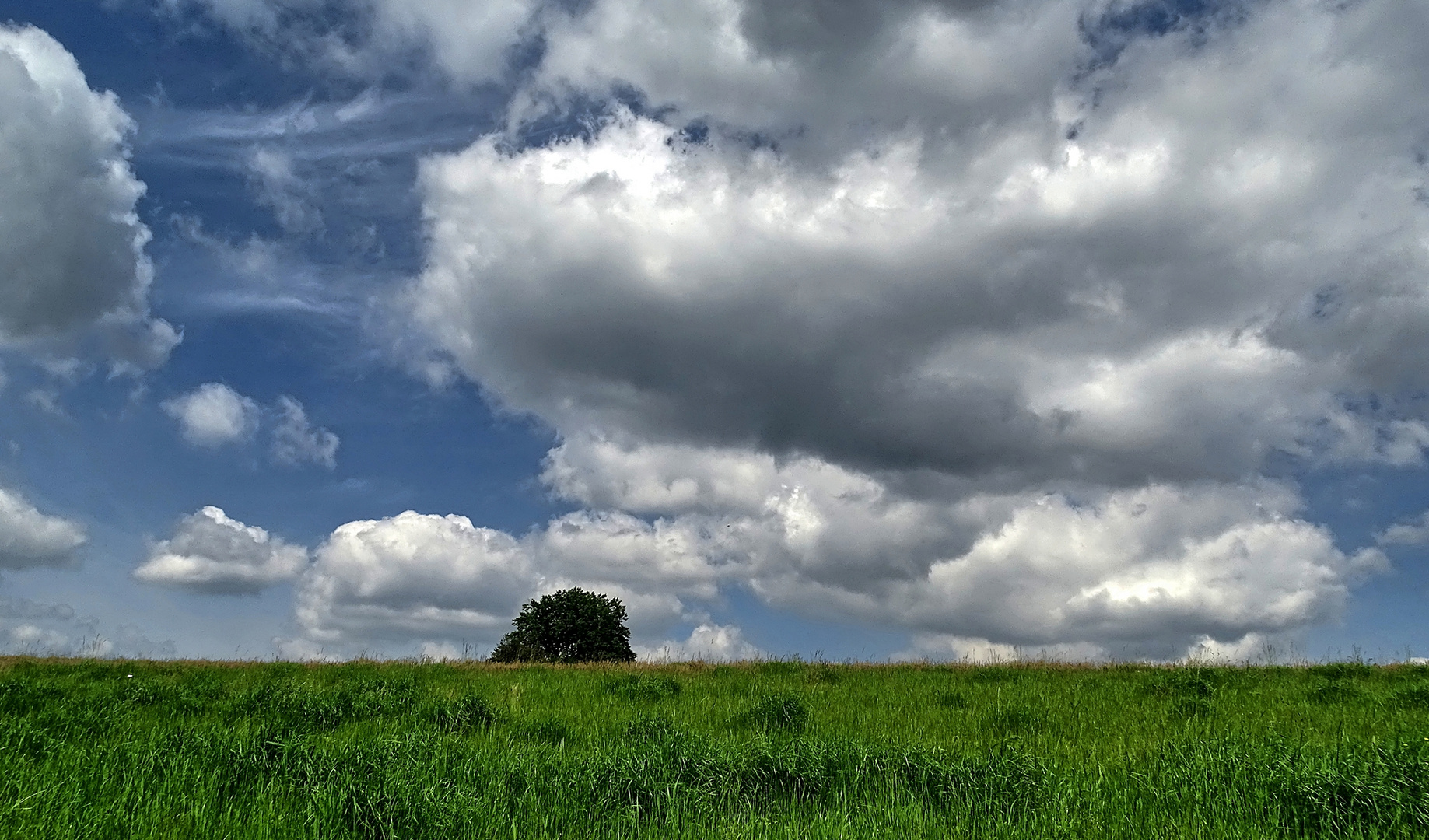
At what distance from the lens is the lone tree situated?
128 ft

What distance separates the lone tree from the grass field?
987 inches

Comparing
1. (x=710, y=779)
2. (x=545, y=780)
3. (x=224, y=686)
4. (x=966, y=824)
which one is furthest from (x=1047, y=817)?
(x=224, y=686)

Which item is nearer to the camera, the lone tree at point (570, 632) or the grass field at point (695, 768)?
the grass field at point (695, 768)

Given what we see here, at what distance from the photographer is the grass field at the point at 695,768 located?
6.75 meters

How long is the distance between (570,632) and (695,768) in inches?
1270

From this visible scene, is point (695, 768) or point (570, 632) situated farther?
point (570, 632)

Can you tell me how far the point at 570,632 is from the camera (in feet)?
129

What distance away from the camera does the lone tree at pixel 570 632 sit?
1534 inches

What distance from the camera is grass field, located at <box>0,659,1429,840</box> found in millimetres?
6750

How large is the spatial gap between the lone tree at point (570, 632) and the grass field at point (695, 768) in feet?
82.3

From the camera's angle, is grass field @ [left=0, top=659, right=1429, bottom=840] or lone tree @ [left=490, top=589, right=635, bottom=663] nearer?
grass field @ [left=0, top=659, right=1429, bottom=840]

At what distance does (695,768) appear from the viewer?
837 cm

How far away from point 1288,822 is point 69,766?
36.8 ft

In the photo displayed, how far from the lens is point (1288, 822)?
24.0ft
